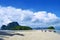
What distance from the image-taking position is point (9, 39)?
19.2 meters

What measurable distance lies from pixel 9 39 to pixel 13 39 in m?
0.47

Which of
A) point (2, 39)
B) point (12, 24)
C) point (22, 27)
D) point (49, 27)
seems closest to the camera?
point (2, 39)

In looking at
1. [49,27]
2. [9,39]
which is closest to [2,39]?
[9,39]

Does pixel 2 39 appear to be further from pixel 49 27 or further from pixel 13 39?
pixel 49 27

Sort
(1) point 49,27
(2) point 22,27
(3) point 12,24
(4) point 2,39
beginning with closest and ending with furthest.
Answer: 1. (4) point 2,39
2. (2) point 22,27
3. (1) point 49,27
4. (3) point 12,24

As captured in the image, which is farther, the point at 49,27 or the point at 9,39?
the point at 49,27

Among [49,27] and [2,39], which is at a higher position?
[49,27]

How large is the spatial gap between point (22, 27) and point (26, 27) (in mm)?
1697

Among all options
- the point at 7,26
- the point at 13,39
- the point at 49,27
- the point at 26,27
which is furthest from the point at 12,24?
the point at 13,39

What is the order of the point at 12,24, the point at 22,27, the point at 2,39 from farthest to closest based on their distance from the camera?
the point at 12,24, the point at 22,27, the point at 2,39

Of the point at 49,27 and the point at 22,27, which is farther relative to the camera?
the point at 49,27

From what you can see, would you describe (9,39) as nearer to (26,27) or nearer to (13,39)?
(13,39)

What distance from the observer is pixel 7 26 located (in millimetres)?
62281

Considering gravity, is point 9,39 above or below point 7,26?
below
